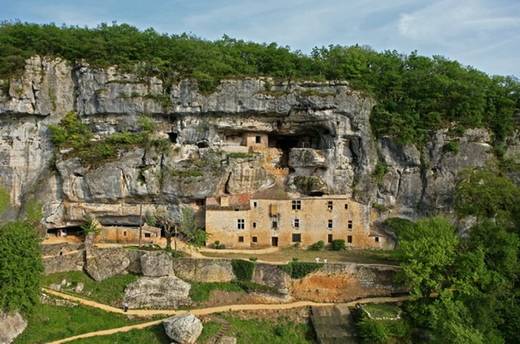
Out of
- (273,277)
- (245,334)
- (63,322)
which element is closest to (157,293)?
(63,322)

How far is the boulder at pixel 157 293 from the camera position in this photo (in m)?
28.1

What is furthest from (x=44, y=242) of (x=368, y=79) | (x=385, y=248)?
(x=368, y=79)

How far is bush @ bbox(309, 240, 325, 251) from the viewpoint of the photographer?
36.3 metres

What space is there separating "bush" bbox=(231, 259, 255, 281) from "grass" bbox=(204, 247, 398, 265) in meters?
1.92

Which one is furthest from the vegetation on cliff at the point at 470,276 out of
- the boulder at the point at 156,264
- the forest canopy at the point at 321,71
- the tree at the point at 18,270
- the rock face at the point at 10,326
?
the rock face at the point at 10,326

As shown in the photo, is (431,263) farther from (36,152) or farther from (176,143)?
(36,152)

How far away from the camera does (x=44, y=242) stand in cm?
3366

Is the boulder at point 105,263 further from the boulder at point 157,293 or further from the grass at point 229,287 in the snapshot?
the grass at point 229,287

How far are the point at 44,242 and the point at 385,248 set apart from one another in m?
25.0

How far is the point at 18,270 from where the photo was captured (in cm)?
2511

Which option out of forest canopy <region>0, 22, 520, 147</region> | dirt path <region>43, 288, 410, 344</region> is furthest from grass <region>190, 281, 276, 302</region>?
forest canopy <region>0, 22, 520, 147</region>

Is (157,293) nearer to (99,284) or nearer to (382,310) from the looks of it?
(99,284)

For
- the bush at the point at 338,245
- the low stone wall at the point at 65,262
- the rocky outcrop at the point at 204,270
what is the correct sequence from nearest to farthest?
the low stone wall at the point at 65,262
the rocky outcrop at the point at 204,270
the bush at the point at 338,245

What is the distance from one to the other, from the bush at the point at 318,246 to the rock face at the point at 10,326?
65.2ft
